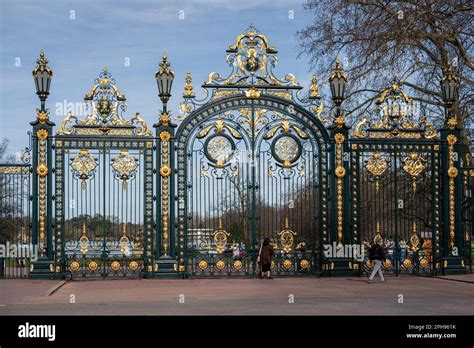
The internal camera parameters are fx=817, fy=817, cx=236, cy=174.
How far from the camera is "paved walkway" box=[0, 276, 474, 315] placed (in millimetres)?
15953

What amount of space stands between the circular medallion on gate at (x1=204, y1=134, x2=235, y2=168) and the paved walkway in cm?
357

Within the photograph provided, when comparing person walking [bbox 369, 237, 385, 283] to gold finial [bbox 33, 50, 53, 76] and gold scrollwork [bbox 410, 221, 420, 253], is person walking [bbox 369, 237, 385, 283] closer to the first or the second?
gold scrollwork [bbox 410, 221, 420, 253]

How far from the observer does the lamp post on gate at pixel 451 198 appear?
25.6 m

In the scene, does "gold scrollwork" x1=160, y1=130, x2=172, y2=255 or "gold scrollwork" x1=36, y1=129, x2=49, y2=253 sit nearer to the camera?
"gold scrollwork" x1=36, y1=129, x2=49, y2=253

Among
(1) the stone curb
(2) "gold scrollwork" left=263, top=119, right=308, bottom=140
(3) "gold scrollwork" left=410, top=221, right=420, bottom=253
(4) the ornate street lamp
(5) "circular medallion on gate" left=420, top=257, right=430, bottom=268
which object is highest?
(4) the ornate street lamp

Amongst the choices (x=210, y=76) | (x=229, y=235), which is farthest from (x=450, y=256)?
(x=210, y=76)

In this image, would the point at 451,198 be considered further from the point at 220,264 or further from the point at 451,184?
the point at 220,264

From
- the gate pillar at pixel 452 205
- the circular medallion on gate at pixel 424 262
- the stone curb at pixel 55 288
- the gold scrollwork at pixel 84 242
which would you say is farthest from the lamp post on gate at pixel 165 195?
the gate pillar at pixel 452 205

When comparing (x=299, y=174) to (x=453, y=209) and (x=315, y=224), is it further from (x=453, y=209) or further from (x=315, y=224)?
(x=453, y=209)

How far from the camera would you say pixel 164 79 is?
24.3 metres

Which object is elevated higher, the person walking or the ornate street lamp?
the ornate street lamp

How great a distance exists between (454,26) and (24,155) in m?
14.8

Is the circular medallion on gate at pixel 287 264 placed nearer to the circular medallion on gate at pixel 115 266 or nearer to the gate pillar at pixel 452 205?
the gate pillar at pixel 452 205

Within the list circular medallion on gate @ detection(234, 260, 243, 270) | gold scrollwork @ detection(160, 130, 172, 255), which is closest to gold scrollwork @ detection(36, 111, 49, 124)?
gold scrollwork @ detection(160, 130, 172, 255)
